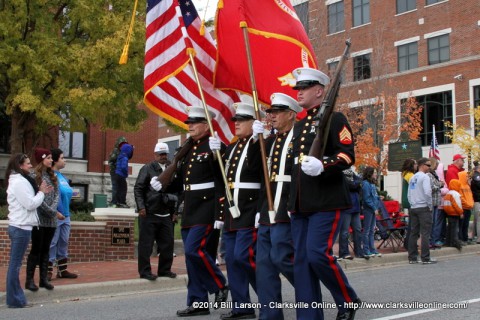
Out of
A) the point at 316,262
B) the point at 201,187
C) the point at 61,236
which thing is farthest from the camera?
the point at 61,236

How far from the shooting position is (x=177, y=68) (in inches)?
339

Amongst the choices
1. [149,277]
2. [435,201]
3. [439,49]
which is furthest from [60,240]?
[439,49]

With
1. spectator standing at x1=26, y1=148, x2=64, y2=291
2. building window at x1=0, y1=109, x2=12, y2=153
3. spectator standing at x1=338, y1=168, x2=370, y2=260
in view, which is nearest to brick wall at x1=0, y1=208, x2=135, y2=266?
spectator standing at x1=26, y1=148, x2=64, y2=291

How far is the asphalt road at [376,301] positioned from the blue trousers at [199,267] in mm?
284

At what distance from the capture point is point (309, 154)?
18.3ft

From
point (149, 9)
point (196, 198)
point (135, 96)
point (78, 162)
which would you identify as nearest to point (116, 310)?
point (196, 198)

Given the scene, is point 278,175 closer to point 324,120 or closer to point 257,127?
point 257,127

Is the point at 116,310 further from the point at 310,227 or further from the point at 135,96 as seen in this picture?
the point at 135,96

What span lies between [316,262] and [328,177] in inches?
29.6

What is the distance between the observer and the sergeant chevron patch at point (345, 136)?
18.8 ft

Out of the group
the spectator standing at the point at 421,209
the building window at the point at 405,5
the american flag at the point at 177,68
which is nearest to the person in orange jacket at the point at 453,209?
the spectator standing at the point at 421,209

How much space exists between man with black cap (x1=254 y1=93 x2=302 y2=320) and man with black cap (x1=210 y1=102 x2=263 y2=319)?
0.29 m

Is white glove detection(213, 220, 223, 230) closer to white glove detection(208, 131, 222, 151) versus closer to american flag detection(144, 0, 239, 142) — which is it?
white glove detection(208, 131, 222, 151)

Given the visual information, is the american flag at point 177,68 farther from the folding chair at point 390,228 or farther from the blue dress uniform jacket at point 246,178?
the folding chair at point 390,228
